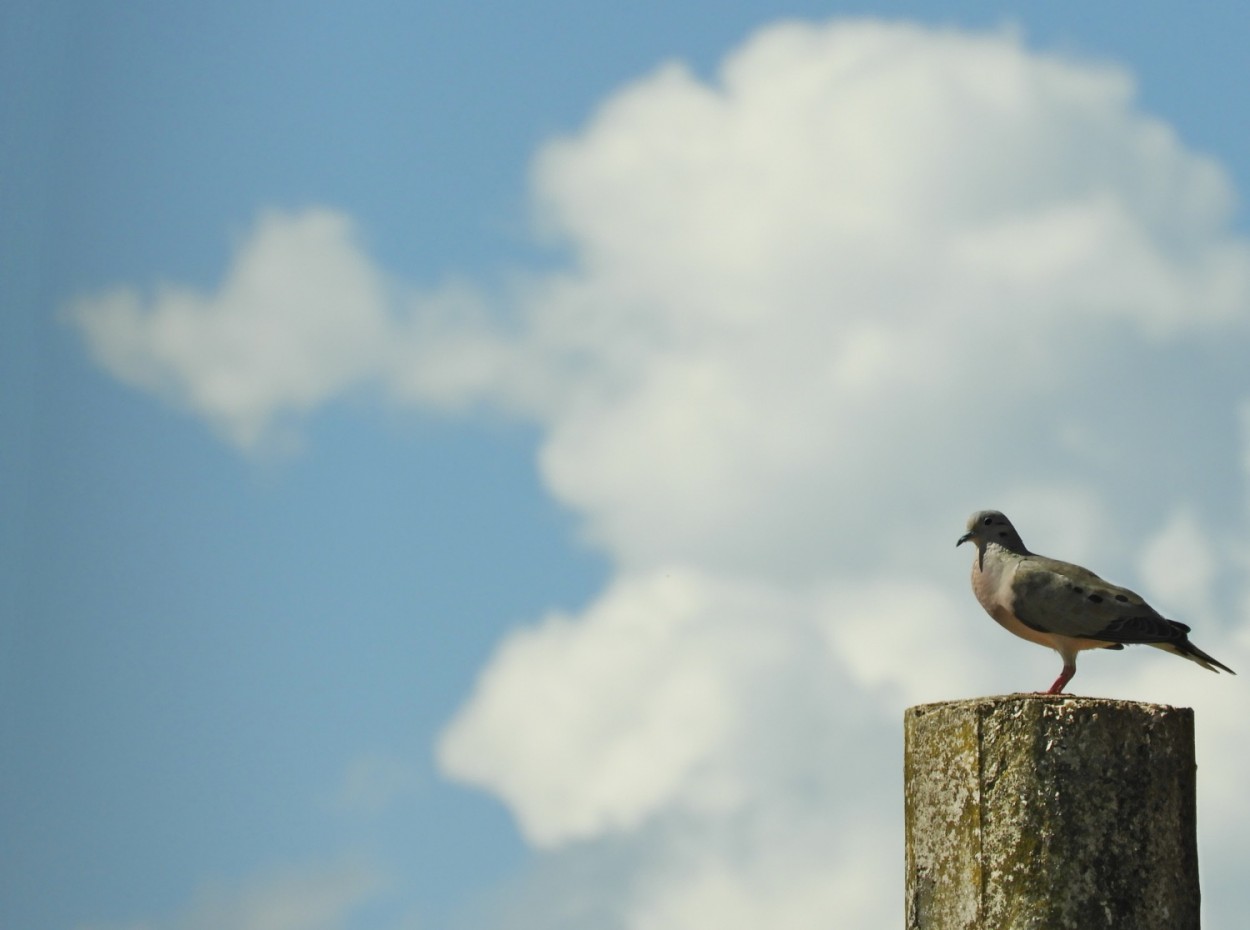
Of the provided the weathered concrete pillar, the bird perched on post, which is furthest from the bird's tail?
the weathered concrete pillar

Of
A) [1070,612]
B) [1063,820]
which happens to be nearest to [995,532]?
[1070,612]

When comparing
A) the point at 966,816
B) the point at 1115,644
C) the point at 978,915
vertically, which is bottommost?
the point at 978,915

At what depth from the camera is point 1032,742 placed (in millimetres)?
5836

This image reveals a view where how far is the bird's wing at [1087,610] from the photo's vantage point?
8.80 m

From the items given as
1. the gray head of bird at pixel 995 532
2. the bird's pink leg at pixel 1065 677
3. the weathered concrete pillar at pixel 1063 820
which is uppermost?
the gray head of bird at pixel 995 532

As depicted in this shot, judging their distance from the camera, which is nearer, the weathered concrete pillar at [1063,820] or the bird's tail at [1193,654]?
the weathered concrete pillar at [1063,820]

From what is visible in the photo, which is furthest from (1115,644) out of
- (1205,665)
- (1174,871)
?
(1174,871)

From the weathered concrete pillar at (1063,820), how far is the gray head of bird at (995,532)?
3.53 meters

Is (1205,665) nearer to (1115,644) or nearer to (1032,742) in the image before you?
(1115,644)

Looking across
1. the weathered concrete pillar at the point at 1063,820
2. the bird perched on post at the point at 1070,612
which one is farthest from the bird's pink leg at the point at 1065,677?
the weathered concrete pillar at the point at 1063,820

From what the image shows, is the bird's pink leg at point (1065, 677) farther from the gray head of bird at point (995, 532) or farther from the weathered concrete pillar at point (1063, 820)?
the weathered concrete pillar at point (1063, 820)

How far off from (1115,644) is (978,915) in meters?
3.53

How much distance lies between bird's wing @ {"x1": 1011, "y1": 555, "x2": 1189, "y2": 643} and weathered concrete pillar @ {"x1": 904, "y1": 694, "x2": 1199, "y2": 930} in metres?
2.78

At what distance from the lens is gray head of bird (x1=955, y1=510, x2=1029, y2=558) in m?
9.58
